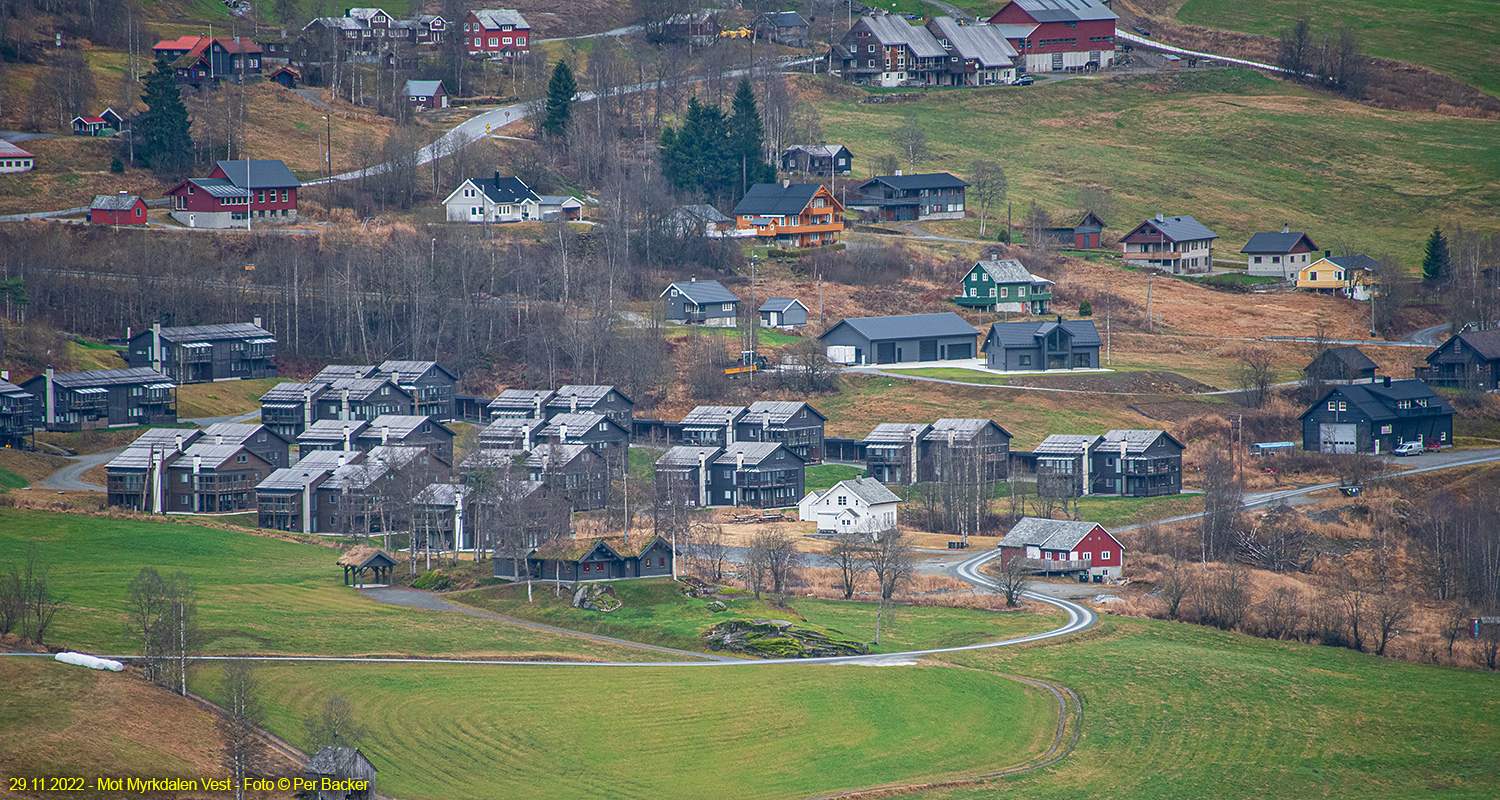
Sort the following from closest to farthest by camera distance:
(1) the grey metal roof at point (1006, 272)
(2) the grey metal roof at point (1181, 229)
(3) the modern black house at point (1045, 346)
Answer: (3) the modern black house at point (1045, 346), (1) the grey metal roof at point (1006, 272), (2) the grey metal roof at point (1181, 229)

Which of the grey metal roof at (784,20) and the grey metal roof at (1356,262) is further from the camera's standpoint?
the grey metal roof at (784,20)

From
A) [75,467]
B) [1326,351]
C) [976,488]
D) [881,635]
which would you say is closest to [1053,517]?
[976,488]

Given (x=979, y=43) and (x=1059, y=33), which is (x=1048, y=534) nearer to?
(x=979, y=43)

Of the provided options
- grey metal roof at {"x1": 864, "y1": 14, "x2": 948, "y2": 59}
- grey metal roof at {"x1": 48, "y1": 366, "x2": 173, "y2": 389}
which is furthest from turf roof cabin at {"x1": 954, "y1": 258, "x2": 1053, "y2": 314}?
grey metal roof at {"x1": 864, "y1": 14, "x2": 948, "y2": 59}

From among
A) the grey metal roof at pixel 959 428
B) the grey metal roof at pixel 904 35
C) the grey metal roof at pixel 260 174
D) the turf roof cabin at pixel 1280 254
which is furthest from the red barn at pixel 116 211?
the turf roof cabin at pixel 1280 254

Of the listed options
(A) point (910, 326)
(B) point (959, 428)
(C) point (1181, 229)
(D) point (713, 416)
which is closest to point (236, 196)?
(D) point (713, 416)

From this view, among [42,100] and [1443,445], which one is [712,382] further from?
[42,100]

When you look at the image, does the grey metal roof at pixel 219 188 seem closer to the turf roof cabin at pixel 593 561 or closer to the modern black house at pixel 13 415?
the modern black house at pixel 13 415
